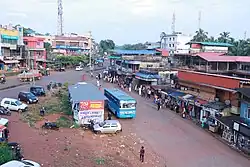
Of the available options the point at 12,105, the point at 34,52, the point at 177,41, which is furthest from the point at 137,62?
the point at 34,52

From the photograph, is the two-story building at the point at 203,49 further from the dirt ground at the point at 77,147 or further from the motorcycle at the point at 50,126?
the motorcycle at the point at 50,126

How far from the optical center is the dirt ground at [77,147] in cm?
1600

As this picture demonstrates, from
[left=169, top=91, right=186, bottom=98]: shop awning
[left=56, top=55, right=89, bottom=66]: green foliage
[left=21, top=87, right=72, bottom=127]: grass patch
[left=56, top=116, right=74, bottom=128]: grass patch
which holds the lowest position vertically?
[left=56, top=116, right=74, bottom=128]: grass patch

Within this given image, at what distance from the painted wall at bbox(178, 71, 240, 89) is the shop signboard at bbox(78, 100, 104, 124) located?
36.5 ft

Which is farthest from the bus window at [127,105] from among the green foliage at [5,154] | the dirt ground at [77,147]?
the green foliage at [5,154]

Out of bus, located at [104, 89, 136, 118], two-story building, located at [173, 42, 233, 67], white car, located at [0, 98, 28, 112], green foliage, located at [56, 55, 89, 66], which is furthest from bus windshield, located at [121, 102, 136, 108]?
green foliage, located at [56, 55, 89, 66]

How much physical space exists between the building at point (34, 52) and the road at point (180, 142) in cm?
4480

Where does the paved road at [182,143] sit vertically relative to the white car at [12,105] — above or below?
below

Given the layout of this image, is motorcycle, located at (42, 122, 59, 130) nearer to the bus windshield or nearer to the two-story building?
the bus windshield

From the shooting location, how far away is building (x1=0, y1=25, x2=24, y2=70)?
56.5 meters

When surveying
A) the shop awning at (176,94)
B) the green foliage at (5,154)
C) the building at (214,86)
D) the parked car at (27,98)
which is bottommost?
the green foliage at (5,154)

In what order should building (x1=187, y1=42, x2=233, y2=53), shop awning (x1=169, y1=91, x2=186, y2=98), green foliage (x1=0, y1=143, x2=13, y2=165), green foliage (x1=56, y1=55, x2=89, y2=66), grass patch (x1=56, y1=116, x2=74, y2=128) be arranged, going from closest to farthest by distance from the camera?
green foliage (x1=0, y1=143, x2=13, y2=165) < grass patch (x1=56, y1=116, x2=74, y2=128) < shop awning (x1=169, y1=91, x2=186, y2=98) < building (x1=187, y1=42, x2=233, y2=53) < green foliage (x1=56, y1=55, x2=89, y2=66)

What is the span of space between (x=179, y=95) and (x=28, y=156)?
20786 millimetres

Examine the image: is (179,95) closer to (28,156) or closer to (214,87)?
(214,87)
